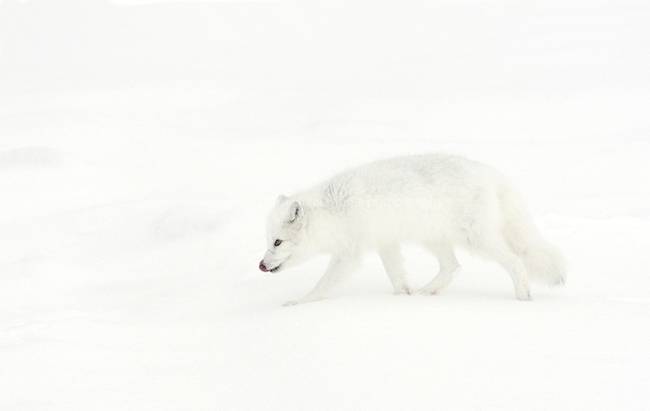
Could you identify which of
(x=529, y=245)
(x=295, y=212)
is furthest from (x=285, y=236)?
(x=529, y=245)

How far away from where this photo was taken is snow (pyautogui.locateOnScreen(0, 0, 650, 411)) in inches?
124

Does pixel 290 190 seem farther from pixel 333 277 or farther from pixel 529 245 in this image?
pixel 529 245

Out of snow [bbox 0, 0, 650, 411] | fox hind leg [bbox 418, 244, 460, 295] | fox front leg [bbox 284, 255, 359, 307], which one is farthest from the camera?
fox hind leg [bbox 418, 244, 460, 295]

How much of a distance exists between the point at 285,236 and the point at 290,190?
3.49m

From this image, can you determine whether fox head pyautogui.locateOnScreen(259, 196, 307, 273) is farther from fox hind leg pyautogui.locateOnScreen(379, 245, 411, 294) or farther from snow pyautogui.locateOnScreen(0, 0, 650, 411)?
fox hind leg pyautogui.locateOnScreen(379, 245, 411, 294)

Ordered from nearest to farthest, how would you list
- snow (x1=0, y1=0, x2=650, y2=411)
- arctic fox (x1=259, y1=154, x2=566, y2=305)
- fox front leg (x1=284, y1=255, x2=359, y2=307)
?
snow (x1=0, y1=0, x2=650, y2=411) < arctic fox (x1=259, y1=154, x2=566, y2=305) < fox front leg (x1=284, y1=255, x2=359, y2=307)

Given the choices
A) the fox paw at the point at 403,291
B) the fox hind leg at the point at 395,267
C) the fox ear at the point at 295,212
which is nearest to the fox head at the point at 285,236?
the fox ear at the point at 295,212

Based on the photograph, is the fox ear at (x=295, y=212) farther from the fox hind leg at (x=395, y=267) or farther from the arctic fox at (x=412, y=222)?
the fox hind leg at (x=395, y=267)

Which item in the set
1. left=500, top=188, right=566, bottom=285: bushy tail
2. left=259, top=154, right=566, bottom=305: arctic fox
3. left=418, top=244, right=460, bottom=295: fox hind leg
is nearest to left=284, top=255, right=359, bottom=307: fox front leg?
left=259, top=154, right=566, bottom=305: arctic fox

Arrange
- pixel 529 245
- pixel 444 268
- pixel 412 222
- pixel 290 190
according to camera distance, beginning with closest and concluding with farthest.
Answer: pixel 412 222
pixel 529 245
pixel 444 268
pixel 290 190

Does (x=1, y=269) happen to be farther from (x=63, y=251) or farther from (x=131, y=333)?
(x=131, y=333)

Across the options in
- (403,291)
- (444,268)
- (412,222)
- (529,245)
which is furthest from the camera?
(444,268)

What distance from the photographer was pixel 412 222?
4.44m

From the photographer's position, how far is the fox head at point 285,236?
467 centimetres
